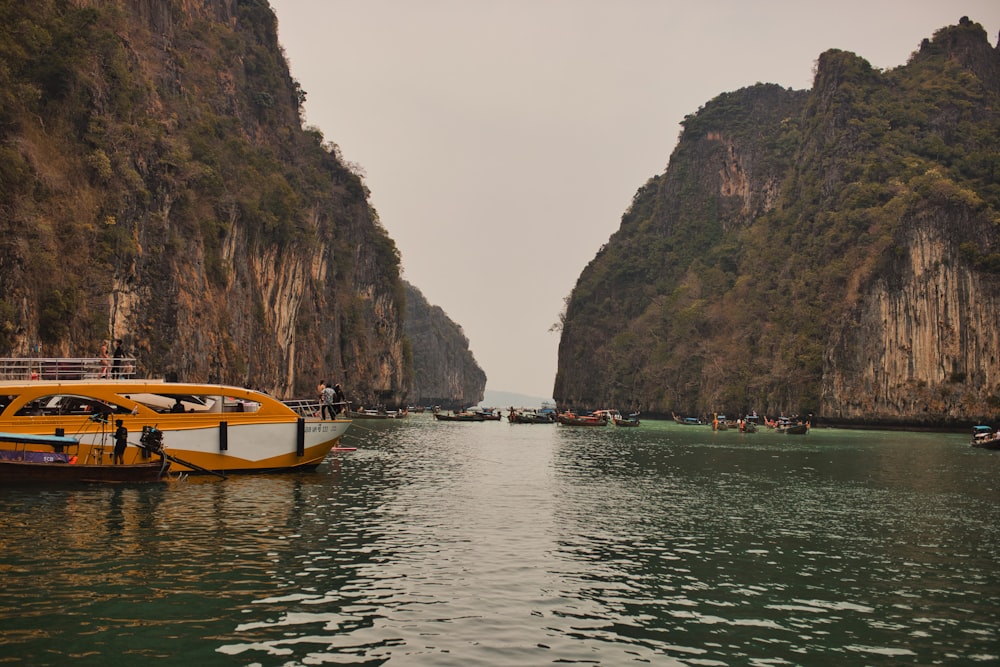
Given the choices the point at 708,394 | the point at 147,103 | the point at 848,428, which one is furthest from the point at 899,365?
the point at 147,103

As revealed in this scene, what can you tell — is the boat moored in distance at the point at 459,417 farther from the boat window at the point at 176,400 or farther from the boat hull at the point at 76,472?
the boat hull at the point at 76,472

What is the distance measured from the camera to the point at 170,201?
5284cm

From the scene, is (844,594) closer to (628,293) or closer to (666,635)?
(666,635)

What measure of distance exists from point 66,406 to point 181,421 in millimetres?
3368

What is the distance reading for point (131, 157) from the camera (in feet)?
158

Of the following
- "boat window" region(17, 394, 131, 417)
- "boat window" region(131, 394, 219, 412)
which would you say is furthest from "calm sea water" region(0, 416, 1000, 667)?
"boat window" region(17, 394, 131, 417)

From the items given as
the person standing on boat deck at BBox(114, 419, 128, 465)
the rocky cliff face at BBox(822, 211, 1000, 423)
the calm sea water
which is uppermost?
the rocky cliff face at BBox(822, 211, 1000, 423)

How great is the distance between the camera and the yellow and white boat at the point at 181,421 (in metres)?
24.6

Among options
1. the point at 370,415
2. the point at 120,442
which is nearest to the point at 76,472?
the point at 120,442

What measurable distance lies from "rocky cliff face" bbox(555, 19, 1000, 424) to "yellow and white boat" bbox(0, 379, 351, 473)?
7346cm

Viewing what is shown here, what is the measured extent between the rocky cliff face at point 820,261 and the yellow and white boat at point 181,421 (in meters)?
73.5

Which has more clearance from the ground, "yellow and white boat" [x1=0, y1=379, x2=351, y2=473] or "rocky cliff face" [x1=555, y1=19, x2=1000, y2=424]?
"rocky cliff face" [x1=555, y1=19, x2=1000, y2=424]

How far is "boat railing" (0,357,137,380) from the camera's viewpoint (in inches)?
1088

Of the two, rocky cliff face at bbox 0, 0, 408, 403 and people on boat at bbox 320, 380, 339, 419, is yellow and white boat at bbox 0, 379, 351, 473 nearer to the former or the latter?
people on boat at bbox 320, 380, 339, 419
